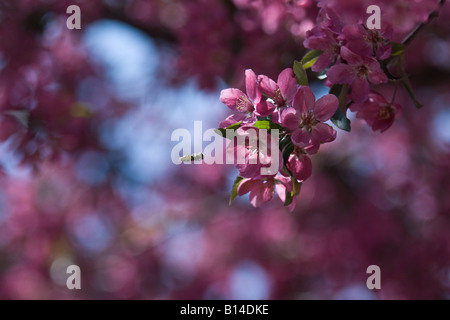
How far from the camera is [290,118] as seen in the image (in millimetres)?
1041

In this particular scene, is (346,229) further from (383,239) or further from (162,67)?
(162,67)

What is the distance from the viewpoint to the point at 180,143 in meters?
1.66

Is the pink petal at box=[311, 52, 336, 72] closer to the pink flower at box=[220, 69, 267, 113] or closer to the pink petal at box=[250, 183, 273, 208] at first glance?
the pink flower at box=[220, 69, 267, 113]

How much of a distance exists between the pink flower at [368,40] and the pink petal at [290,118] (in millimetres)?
229

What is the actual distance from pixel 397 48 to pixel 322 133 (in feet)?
1.04

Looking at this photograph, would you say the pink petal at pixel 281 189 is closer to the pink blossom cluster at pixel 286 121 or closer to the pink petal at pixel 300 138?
the pink blossom cluster at pixel 286 121

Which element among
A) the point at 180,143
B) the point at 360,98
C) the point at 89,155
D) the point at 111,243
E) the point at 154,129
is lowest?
the point at 360,98

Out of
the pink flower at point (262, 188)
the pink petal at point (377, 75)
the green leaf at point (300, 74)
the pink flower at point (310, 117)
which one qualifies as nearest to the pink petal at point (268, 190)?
the pink flower at point (262, 188)

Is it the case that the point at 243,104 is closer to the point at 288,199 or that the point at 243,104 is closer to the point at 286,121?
the point at 286,121

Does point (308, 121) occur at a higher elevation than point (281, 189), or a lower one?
higher

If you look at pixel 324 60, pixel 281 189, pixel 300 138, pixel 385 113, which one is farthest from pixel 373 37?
pixel 281 189

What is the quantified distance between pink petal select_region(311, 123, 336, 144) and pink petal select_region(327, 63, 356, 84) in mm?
139

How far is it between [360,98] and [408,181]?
2.75 meters
